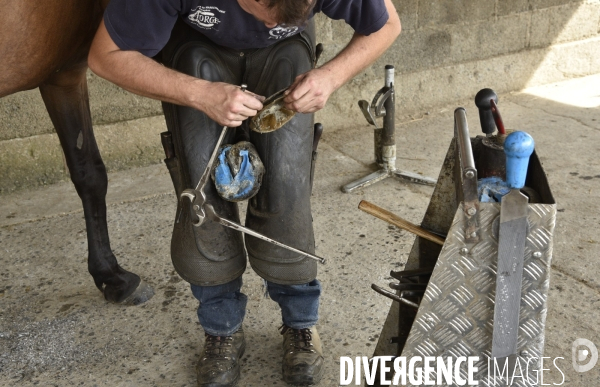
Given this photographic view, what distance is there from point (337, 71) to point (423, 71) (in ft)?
8.44

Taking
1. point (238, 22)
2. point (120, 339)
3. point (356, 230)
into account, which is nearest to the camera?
point (238, 22)

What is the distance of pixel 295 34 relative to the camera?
1.79 m

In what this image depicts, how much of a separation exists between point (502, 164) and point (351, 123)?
253 centimetres

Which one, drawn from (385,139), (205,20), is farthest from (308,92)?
(385,139)

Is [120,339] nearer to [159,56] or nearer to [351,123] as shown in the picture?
[159,56]

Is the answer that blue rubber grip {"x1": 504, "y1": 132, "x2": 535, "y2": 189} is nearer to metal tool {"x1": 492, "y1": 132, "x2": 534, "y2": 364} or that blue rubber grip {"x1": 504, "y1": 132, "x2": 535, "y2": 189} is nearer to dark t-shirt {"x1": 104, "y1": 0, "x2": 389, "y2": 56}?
metal tool {"x1": 492, "y1": 132, "x2": 534, "y2": 364}

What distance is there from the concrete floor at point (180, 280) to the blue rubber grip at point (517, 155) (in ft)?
2.71

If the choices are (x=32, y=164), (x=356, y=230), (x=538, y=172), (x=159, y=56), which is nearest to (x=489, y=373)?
(x=538, y=172)

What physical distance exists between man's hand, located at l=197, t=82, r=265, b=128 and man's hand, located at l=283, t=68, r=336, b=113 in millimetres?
74

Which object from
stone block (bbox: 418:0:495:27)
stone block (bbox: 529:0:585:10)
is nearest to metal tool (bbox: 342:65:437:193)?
stone block (bbox: 418:0:495:27)

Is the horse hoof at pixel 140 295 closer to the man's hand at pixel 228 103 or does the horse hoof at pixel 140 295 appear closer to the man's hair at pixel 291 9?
the man's hand at pixel 228 103

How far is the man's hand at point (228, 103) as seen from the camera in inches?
59.2

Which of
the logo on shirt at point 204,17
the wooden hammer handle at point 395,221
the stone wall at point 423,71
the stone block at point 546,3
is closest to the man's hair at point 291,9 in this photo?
the logo on shirt at point 204,17

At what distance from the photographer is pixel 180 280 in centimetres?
247
